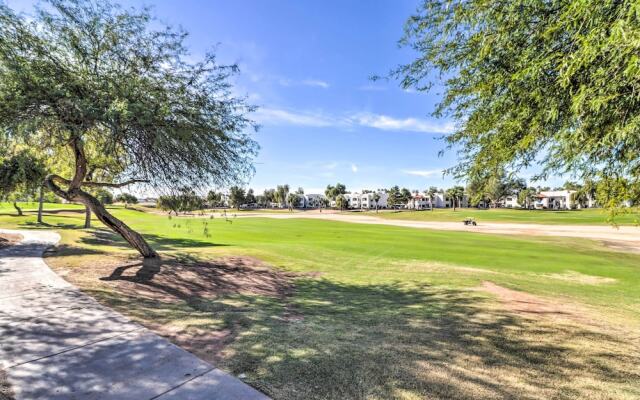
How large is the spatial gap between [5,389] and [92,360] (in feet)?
3.02

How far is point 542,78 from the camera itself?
473cm

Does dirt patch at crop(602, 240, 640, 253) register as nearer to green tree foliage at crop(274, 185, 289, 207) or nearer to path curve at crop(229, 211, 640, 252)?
path curve at crop(229, 211, 640, 252)

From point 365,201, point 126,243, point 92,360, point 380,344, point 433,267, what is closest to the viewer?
point 92,360

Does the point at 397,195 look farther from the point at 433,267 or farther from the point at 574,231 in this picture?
the point at 433,267

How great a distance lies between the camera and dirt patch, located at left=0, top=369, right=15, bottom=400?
3635 millimetres

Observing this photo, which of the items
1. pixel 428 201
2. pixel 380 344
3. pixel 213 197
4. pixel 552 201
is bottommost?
pixel 380 344

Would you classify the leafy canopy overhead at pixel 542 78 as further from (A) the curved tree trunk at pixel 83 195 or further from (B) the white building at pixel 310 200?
(B) the white building at pixel 310 200

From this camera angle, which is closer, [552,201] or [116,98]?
[116,98]

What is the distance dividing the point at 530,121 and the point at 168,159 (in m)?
10.8

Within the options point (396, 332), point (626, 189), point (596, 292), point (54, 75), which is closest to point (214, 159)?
point (54, 75)

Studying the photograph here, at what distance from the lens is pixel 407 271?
14.7m

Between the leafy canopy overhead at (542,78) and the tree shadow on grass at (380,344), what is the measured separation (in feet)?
10.9

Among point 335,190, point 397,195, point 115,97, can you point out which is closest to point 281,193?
point 335,190

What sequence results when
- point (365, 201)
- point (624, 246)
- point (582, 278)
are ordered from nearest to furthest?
point (582, 278) < point (624, 246) < point (365, 201)
